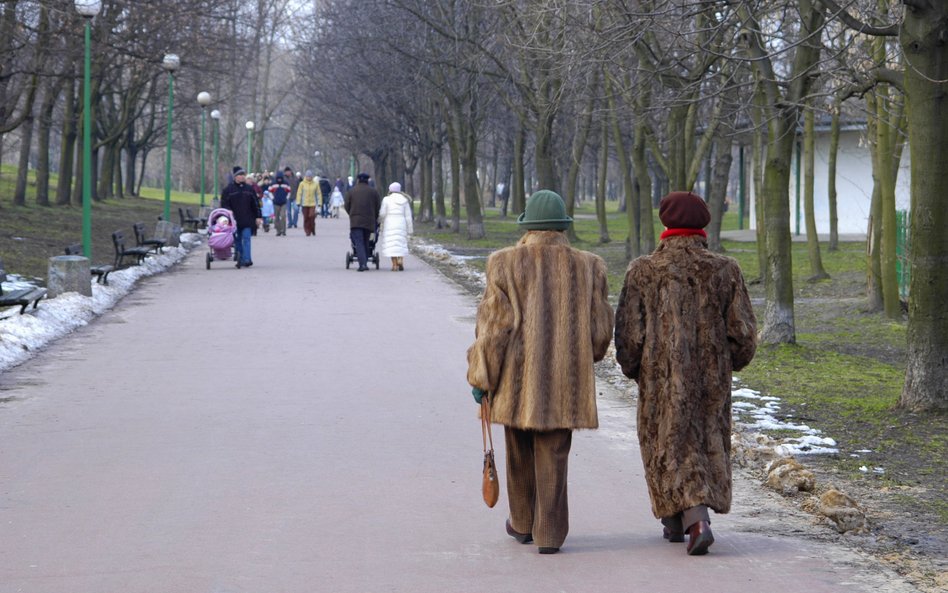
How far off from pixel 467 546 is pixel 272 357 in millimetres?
7456

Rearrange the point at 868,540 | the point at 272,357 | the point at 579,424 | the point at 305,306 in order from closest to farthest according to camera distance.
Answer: the point at 579,424 < the point at 868,540 < the point at 272,357 < the point at 305,306

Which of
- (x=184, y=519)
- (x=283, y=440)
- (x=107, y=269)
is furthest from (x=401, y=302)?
(x=184, y=519)

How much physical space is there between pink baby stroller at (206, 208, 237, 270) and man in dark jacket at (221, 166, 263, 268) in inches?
4.7

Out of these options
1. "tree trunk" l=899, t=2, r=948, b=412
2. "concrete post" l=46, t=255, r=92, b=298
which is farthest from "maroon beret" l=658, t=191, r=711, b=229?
"concrete post" l=46, t=255, r=92, b=298

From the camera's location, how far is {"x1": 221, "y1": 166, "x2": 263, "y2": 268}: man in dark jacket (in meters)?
25.3

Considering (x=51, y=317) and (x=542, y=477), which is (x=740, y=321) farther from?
(x=51, y=317)

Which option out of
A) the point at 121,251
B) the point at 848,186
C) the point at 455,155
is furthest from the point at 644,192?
the point at 455,155

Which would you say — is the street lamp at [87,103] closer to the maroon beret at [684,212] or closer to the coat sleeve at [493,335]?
the coat sleeve at [493,335]

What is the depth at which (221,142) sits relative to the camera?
9625 cm

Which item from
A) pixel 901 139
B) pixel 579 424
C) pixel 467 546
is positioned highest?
pixel 901 139

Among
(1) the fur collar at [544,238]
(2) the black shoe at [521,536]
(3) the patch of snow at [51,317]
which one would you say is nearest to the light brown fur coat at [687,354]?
(1) the fur collar at [544,238]

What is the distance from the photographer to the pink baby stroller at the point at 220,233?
25.6 meters

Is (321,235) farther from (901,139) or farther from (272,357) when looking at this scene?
(272,357)

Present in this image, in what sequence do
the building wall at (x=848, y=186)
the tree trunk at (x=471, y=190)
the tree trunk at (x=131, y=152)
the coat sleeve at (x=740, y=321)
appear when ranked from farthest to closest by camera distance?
the tree trunk at (x=131, y=152)
the building wall at (x=848, y=186)
the tree trunk at (x=471, y=190)
the coat sleeve at (x=740, y=321)
